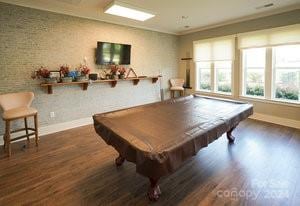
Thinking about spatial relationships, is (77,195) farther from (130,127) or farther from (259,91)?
(259,91)

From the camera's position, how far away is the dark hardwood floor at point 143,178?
194 centimetres

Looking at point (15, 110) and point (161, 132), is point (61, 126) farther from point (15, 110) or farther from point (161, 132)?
point (161, 132)

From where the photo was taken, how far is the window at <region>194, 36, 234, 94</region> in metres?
5.18

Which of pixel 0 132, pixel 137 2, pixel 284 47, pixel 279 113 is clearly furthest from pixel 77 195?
pixel 284 47

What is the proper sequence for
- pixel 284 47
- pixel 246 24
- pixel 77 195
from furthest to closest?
pixel 246 24, pixel 284 47, pixel 77 195

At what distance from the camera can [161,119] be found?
7.80 feet

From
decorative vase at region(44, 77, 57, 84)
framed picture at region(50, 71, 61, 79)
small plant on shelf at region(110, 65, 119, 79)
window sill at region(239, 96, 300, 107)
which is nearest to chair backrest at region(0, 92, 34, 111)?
decorative vase at region(44, 77, 57, 84)

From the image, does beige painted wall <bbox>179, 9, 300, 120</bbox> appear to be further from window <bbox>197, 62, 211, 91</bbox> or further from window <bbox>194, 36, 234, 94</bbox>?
window <bbox>197, 62, 211, 91</bbox>

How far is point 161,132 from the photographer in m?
1.91

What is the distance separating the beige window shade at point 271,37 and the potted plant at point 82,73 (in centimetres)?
391

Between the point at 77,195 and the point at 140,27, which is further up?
the point at 140,27

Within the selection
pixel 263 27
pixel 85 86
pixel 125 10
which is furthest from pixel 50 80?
pixel 263 27

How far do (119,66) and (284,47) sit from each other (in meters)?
3.93

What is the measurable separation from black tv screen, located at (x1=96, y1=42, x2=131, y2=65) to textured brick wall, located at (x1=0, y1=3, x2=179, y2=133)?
165mm
